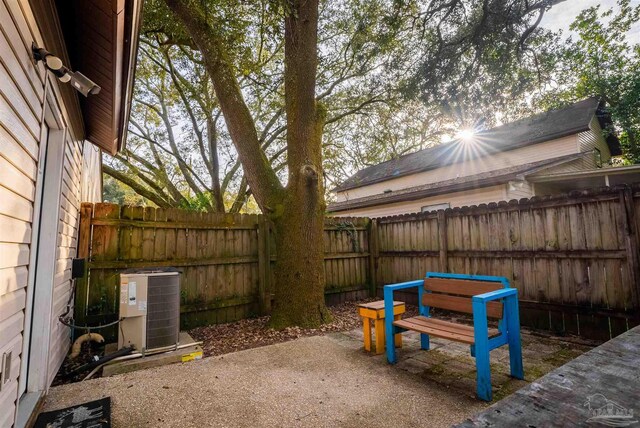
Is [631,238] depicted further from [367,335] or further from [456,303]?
[367,335]

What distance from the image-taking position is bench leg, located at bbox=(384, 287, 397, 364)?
3494mm

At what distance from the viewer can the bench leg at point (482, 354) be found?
103 inches

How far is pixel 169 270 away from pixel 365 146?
8.39m

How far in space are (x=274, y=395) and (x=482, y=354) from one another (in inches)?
75.6

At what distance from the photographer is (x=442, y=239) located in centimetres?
612

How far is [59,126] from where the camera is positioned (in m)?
3.02

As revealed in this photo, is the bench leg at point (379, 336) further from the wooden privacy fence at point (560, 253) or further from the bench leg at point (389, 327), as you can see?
the wooden privacy fence at point (560, 253)

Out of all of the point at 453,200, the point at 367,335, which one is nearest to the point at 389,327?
the point at 367,335

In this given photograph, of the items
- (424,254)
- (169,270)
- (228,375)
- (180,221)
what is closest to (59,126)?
(169,270)

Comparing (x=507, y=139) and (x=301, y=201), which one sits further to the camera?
(x=507, y=139)

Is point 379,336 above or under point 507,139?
under

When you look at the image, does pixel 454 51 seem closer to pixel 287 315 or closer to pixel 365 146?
pixel 365 146

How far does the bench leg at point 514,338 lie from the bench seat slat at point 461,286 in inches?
8.9

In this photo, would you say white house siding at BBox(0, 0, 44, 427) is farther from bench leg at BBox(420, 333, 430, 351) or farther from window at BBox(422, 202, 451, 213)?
window at BBox(422, 202, 451, 213)
